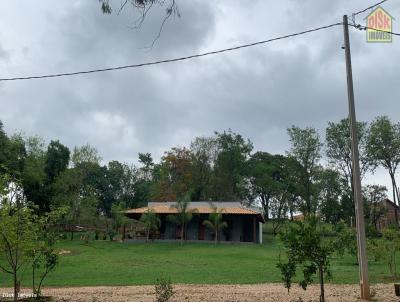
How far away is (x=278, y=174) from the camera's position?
2931 inches

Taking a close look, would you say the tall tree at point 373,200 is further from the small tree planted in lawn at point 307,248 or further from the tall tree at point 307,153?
the small tree planted in lawn at point 307,248

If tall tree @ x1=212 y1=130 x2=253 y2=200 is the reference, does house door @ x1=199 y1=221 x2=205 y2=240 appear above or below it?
below

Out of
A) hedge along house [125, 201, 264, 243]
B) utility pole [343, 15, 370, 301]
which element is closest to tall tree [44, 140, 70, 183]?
hedge along house [125, 201, 264, 243]

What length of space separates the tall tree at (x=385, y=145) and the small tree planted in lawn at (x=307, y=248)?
1761 inches

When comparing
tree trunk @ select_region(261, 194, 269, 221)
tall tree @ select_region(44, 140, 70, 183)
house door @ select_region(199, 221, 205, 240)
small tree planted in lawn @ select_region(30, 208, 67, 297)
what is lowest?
small tree planted in lawn @ select_region(30, 208, 67, 297)

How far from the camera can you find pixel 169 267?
2406cm

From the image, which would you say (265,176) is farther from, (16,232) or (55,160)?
(16,232)

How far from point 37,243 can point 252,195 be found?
6109cm

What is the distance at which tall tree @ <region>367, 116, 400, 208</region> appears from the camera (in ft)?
167

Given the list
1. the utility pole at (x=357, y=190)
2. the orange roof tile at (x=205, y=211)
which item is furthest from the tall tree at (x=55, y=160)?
the utility pole at (x=357, y=190)

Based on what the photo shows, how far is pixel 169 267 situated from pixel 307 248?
15.3 m

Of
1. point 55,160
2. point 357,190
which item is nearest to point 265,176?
point 55,160

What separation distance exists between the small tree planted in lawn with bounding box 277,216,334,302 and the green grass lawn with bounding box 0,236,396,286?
77.8 inches

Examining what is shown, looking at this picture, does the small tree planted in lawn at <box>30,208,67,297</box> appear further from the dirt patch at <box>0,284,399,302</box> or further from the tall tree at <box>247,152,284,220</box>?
the tall tree at <box>247,152,284,220</box>
